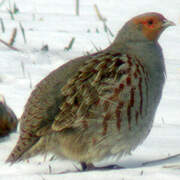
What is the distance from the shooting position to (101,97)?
4324 millimetres

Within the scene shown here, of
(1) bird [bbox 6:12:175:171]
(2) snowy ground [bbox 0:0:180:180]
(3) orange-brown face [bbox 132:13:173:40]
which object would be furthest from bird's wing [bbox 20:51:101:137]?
(3) orange-brown face [bbox 132:13:173:40]

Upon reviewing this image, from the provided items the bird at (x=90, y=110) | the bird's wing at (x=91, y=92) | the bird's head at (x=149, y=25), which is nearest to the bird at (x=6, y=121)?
the bird at (x=90, y=110)

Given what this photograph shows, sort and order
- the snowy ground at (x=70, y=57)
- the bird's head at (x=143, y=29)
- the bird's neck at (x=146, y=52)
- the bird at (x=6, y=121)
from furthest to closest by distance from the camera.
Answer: the bird at (x=6, y=121) < the bird's head at (x=143, y=29) < the bird's neck at (x=146, y=52) < the snowy ground at (x=70, y=57)

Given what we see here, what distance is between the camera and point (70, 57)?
7566mm

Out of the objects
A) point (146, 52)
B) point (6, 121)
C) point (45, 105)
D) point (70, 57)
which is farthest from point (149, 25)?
point (70, 57)

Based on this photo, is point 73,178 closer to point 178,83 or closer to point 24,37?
point 178,83

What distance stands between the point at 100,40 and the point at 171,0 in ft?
9.12

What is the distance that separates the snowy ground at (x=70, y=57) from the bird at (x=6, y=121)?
64 mm

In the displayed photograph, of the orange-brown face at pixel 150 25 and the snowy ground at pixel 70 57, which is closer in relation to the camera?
the snowy ground at pixel 70 57

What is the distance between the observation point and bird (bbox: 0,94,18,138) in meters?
5.11

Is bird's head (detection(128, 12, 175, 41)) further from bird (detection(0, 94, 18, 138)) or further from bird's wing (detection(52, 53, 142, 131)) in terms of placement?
bird (detection(0, 94, 18, 138))

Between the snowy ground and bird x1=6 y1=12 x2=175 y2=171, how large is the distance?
0.19m

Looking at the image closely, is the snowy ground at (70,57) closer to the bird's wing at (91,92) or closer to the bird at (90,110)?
the bird at (90,110)

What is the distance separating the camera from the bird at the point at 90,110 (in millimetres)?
4250
